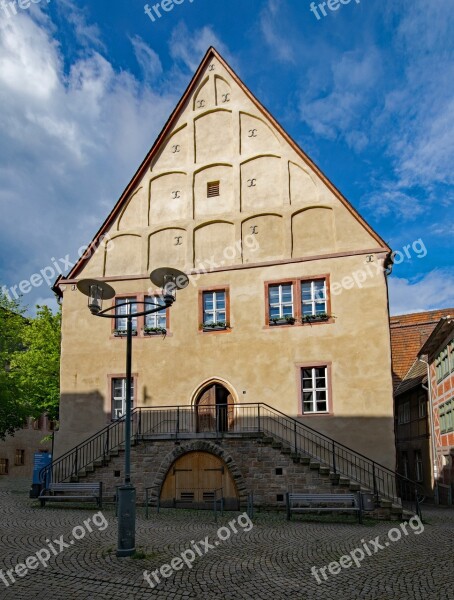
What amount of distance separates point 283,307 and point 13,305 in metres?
20.6

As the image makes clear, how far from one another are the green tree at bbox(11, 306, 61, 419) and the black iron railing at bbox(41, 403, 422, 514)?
31.2 ft

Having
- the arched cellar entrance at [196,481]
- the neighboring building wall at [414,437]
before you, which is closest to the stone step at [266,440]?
the arched cellar entrance at [196,481]

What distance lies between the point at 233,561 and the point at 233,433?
775 centimetres

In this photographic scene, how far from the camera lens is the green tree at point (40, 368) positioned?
2953 cm

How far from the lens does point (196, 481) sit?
59.7ft

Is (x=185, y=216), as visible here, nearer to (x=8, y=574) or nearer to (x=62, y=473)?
(x=62, y=473)

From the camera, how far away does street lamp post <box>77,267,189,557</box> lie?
10.2 meters

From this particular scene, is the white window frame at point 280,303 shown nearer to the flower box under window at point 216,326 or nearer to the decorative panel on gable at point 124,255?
the flower box under window at point 216,326

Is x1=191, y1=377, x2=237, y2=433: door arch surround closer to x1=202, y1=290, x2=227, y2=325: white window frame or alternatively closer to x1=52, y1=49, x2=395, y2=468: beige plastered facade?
x1=52, y1=49, x2=395, y2=468: beige plastered facade

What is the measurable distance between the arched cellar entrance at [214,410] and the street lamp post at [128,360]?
8951mm

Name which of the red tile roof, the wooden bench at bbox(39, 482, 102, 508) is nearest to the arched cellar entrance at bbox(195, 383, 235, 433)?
the wooden bench at bbox(39, 482, 102, 508)

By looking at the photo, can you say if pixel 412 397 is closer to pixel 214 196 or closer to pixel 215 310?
pixel 215 310

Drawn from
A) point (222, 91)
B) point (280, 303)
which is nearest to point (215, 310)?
point (280, 303)

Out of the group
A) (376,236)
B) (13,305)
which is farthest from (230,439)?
(13,305)
